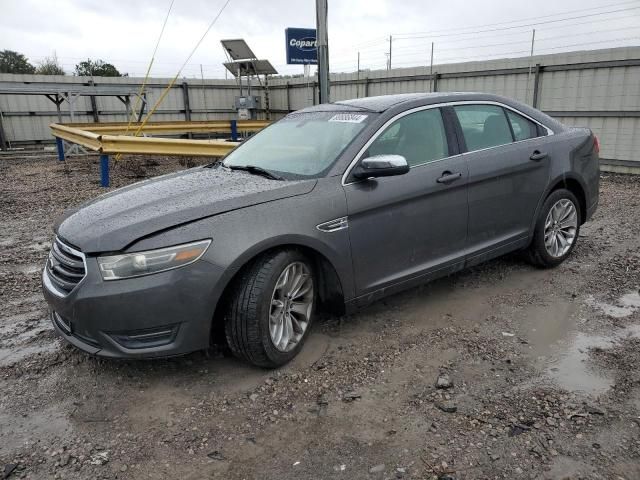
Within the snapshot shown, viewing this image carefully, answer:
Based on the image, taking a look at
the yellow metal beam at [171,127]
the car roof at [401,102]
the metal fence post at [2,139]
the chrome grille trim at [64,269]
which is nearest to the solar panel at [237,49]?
the yellow metal beam at [171,127]

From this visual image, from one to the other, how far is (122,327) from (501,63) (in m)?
10.9

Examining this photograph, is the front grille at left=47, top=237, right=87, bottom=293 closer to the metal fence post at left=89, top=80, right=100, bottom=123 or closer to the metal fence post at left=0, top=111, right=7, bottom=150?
the metal fence post at left=0, top=111, right=7, bottom=150

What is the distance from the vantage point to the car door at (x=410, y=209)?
135 inches

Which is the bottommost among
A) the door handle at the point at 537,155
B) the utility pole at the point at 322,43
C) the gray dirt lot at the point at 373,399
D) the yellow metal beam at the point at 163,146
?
the gray dirt lot at the point at 373,399

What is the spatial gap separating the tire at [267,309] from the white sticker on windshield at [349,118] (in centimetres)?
116

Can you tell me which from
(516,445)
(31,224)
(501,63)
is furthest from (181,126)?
(516,445)

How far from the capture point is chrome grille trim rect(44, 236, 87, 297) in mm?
2879

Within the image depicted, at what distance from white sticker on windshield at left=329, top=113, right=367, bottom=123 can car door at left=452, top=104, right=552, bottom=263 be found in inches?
33.9

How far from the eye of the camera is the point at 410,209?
363cm

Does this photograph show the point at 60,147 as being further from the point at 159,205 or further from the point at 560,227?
the point at 560,227

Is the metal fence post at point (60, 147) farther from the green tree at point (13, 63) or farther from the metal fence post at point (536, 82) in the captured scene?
the green tree at point (13, 63)

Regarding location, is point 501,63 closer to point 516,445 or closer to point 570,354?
point 570,354

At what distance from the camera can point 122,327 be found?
277cm

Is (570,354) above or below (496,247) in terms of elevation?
below
